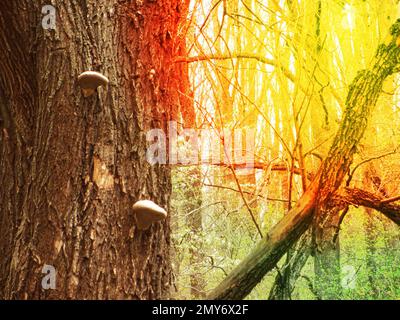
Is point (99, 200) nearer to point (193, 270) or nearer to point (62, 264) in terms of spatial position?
point (62, 264)

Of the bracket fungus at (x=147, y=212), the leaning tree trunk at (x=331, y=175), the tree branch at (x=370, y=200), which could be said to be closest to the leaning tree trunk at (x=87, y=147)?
the bracket fungus at (x=147, y=212)

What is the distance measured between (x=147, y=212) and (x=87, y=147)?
128 millimetres

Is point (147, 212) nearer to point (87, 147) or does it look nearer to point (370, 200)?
point (87, 147)

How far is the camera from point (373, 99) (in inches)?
44.1

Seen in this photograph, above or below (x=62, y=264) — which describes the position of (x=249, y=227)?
above

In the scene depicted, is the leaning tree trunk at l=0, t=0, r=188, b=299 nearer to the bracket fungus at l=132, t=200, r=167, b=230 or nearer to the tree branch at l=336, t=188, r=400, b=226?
the bracket fungus at l=132, t=200, r=167, b=230

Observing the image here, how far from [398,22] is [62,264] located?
962mm

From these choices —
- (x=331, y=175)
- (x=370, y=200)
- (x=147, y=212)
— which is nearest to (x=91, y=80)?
(x=147, y=212)

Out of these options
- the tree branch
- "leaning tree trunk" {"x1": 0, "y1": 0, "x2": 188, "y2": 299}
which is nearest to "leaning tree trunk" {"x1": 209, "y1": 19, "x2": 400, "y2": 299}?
the tree branch

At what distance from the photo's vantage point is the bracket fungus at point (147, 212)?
0.64 meters

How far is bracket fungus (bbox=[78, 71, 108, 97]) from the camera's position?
2.15ft

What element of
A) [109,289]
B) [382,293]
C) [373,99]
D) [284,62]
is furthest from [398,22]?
[109,289]

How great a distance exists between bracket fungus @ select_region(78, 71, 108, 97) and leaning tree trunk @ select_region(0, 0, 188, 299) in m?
0.02

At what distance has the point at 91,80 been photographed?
2.16ft
